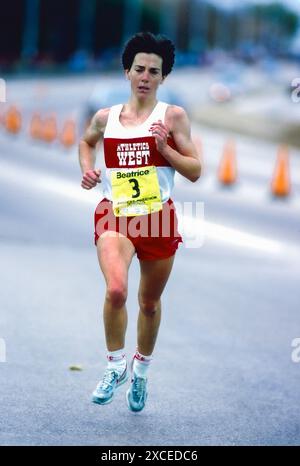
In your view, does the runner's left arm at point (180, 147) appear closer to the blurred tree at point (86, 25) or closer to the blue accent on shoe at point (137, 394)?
the blue accent on shoe at point (137, 394)

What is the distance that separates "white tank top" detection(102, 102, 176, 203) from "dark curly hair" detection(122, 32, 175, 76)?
0.79 ft

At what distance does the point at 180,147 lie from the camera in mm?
5820

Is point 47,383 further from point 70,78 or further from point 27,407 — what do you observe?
point 70,78

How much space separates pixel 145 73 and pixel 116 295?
1.14 meters

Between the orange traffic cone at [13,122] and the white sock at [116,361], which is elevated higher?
the white sock at [116,361]

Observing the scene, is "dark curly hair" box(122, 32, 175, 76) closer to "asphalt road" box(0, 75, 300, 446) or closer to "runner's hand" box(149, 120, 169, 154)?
"runner's hand" box(149, 120, 169, 154)

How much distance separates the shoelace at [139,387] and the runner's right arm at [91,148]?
1.09m

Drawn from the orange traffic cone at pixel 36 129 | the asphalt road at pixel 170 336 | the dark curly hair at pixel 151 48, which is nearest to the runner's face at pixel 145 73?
the dark curly hair at pixel 151 48

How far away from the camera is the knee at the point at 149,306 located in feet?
20.0

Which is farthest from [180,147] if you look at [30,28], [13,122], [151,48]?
[30,28]

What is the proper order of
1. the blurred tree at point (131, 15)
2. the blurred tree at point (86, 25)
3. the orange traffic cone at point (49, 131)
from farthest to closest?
the blurred tree at point (131, 15) < the blurred tree at point (86, 25) < the orange traffic cone at point (49, 131)

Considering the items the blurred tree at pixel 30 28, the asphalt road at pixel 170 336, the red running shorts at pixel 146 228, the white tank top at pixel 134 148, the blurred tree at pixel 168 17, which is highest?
the white tank top at pixel 134 148

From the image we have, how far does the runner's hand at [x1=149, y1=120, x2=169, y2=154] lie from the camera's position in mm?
5582

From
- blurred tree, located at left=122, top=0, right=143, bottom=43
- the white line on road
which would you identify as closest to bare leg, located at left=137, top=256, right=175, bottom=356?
the white line on road
